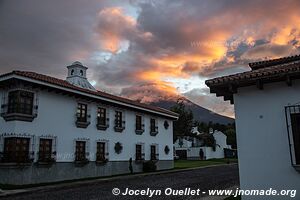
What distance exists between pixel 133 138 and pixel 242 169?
1768 centimetres

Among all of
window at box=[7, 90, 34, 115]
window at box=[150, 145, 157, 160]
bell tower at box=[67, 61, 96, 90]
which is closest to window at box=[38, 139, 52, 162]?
window at box=[7, 90, 34, 115]

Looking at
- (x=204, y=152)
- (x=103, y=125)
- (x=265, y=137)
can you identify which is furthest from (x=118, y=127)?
(x=204, y=152)

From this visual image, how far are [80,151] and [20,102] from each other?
5.62 meters

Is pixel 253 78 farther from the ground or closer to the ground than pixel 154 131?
farther from the ground

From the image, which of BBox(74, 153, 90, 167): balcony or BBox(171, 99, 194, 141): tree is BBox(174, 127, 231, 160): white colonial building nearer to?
BBox(171, 99, 194, 141): tree

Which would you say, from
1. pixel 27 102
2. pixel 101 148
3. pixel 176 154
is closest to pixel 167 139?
pixel 101 148

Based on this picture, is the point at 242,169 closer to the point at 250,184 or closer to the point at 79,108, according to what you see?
the point at 250,184

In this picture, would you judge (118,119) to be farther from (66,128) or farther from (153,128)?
(66,128)

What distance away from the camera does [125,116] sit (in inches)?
981

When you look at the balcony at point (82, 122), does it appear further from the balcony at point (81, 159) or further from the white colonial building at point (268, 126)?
the white colonial building at point (268, 126)

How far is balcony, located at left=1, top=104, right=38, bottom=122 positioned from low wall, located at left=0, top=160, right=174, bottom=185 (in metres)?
2.67

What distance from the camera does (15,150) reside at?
16156mm

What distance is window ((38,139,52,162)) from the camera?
17.6 metres

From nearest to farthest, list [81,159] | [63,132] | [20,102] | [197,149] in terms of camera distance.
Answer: [20,102] → [63,132] → [81,159] → [197,149]
